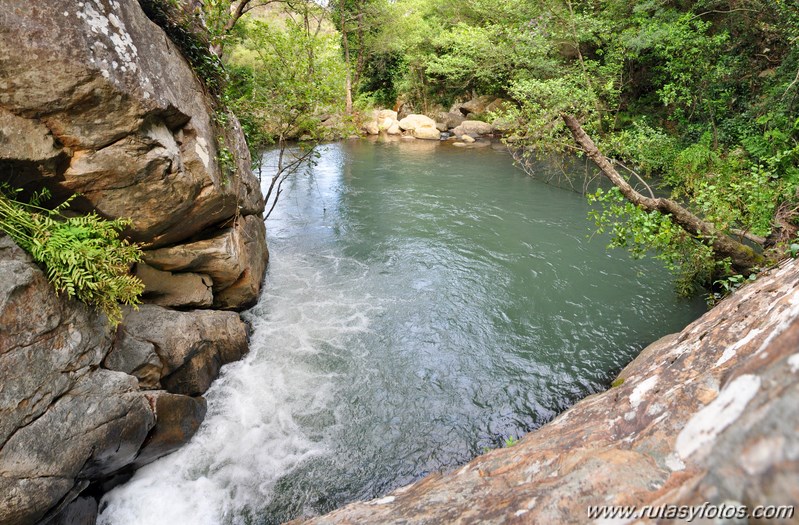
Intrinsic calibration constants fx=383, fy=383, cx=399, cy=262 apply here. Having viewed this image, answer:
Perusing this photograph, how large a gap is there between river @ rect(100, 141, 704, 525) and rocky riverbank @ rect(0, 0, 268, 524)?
0.68 m

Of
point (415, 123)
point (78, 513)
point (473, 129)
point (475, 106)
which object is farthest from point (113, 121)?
point (475, 106)

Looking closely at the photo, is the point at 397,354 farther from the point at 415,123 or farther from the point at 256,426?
the point at 415,123

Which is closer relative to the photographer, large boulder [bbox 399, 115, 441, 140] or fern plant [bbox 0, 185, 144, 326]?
fern plant [bbox 0, 185, 144, 326]

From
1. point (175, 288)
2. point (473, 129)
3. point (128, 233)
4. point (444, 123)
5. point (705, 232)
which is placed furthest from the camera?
point (444, 123)

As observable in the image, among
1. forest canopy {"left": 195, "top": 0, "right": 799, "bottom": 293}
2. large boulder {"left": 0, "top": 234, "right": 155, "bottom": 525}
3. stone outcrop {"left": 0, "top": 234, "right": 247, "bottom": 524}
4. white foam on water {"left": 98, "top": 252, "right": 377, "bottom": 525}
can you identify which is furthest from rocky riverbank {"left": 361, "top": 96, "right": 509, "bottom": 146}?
large boulder {"left": 0, "top": 234, "right": 155, "bottom": 525}

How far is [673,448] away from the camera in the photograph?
1784 mm

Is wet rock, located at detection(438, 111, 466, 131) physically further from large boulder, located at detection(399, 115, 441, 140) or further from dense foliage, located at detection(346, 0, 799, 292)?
dense foliage, located at detection(346, 0, 799, 292)

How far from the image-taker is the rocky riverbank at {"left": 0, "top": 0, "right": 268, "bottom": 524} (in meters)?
3.40

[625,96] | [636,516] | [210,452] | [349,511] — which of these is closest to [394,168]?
[625,96]

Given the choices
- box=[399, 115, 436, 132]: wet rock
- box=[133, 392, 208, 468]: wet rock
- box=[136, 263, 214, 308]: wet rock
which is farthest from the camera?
box=[399, 115, 436, 132]: wet rock

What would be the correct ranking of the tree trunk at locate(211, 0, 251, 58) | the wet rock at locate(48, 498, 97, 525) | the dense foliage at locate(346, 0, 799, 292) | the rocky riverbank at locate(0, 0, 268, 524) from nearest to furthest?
the rocky riverbank at locate(0, 0, 268, 524) → the wet rock at locate(48, 498, 97, 525) → the dense foliage at locate(346, 0, 799, 292) → the tree trunk at locate(211, 0, 251, 58)

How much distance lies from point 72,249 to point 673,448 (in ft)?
16.3

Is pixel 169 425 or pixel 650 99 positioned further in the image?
pixel 650 99

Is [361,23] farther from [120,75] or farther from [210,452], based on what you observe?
[210,452]
